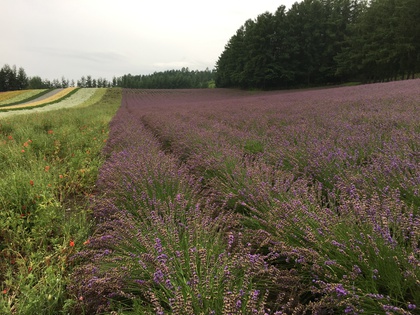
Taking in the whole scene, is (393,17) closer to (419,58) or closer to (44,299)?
(419,58)

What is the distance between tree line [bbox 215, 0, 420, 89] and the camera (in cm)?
3262

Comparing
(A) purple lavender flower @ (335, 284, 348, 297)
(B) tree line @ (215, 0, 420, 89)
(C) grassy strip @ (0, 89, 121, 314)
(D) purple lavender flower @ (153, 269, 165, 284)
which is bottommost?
(C) grassy strip @ (0, 89, 121, 314)

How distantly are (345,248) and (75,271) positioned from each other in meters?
1.85

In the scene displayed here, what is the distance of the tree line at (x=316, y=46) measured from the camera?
32.6 meters

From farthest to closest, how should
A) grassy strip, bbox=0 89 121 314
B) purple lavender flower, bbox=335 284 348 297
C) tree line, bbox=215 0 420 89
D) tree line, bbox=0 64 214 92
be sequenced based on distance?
1. tree line, bbox=0 64 214 92
2. tree line, bbox=215 0 420 89
3. grassy strip, bbox=0 89 121 314
4. purple lavender flower, bbox=335 284 348 297

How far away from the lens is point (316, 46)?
37438mm

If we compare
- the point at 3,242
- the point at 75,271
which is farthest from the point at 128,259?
the point at 3,242

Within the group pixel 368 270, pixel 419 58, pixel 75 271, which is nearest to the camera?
pixel 368 270

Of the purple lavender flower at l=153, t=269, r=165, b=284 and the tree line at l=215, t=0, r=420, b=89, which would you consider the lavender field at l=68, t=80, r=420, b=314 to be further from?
the tree line at l=215, t=0, r=420, b=89

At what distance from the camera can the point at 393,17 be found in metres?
29.3

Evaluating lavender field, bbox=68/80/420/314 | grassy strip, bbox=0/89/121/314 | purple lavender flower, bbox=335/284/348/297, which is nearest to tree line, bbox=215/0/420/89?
lavender field, bbox=68/80/420/314

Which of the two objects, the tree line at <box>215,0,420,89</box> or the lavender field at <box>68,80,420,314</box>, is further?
the tree line at <box>215,0,420,89</box>

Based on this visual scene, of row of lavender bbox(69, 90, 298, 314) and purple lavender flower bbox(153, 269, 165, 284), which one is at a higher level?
purple lavender flower bbox(153, 269, 165, 284)

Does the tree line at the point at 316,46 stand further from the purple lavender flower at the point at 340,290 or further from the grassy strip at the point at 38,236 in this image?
the purple lavender flower at the point at 340,290
